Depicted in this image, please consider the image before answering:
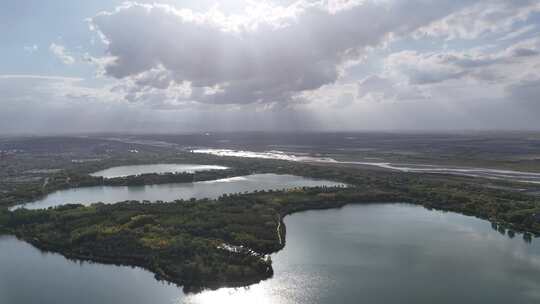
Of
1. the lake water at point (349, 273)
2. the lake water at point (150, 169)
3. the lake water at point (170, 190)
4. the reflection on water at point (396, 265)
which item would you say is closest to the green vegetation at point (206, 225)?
the lake water at point (349, 273)

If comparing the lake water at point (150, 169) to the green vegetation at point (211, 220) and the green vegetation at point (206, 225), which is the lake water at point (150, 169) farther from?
the green vegetation at point (206, 225)

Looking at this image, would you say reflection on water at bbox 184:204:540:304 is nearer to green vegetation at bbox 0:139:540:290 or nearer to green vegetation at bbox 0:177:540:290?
green vegetation at bbox 0:139:540:290

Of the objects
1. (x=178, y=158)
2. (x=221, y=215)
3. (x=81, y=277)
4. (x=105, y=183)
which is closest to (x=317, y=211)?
(x=221, y=215)

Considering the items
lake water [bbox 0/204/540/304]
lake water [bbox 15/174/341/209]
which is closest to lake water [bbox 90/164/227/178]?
lake water [bbox 15/174/341/209]

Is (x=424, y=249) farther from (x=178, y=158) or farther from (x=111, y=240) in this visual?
(x=178, y=158)

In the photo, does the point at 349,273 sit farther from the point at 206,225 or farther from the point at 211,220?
the point at 211,220
